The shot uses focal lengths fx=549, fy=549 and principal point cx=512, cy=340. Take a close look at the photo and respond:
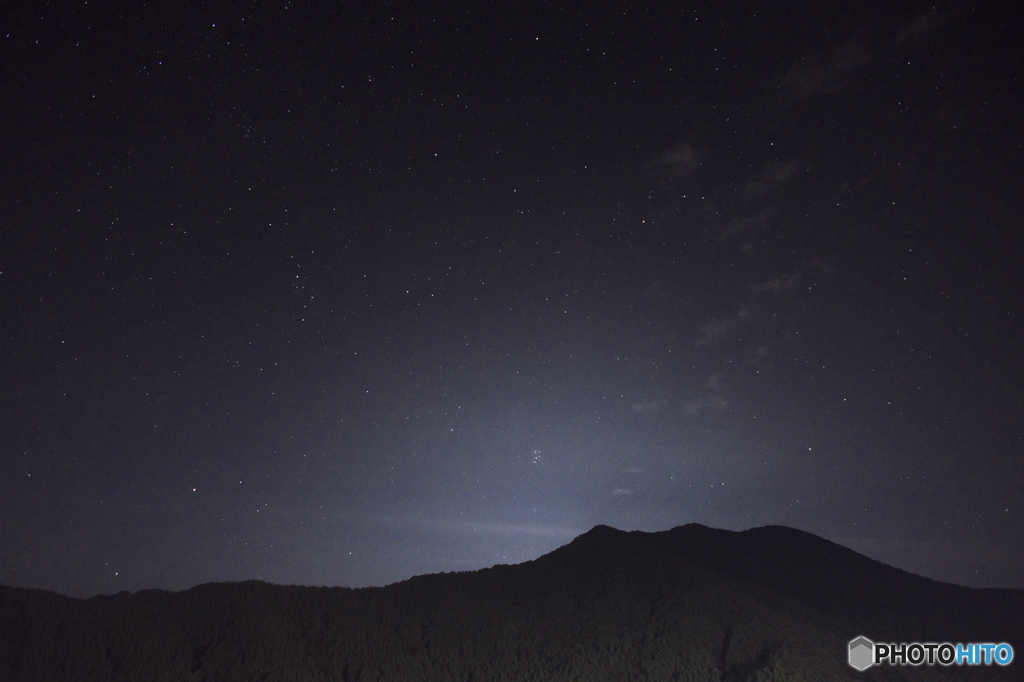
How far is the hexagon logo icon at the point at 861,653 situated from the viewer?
26188mm

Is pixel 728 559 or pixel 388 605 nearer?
pixel 388 605

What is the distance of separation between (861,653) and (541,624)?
15.8 m

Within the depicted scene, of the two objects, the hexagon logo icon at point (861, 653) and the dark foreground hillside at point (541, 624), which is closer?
the dark foreground hillside at point (541, 624)

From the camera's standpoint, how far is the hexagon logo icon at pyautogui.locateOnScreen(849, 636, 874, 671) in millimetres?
26188

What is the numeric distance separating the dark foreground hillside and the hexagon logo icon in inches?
16.5

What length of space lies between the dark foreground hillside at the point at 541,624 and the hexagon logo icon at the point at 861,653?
42 centimetres

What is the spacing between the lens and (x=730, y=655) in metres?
25.3

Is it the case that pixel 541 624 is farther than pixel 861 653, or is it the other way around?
pixel 541 624

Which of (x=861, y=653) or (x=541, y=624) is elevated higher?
(x=541, y=624)

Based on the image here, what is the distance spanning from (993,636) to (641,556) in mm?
21444

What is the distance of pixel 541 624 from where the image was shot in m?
27.8

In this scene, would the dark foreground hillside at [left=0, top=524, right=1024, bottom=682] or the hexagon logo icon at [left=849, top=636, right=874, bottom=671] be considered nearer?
the dark foreground hillside at [left=0, top=524, right=1024, bottom=682]

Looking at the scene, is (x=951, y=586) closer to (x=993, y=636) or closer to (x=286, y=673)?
(x=993, y=636)

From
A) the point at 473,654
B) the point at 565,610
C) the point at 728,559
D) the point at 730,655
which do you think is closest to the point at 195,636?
the point at 473,654
